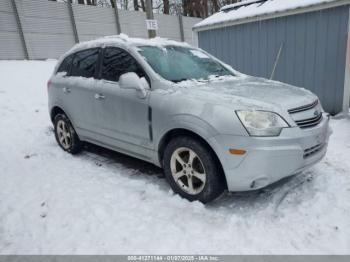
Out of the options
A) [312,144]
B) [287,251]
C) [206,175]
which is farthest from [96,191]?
[312,144]

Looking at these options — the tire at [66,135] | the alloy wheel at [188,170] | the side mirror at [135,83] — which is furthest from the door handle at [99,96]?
the alloy wheel at [188,170]

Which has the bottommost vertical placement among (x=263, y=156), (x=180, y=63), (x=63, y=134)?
(x=63, y=134)

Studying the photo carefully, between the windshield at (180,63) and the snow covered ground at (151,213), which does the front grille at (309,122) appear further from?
the windshield at (180,63)

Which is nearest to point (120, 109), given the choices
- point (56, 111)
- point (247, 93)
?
point (247, 93)

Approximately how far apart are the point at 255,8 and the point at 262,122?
5.94 metres

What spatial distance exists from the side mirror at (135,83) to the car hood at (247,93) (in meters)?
0.40

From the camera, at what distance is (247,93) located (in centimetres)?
304

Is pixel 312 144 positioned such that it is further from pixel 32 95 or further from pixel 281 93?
pixel 32 95

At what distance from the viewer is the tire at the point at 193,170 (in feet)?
9.46

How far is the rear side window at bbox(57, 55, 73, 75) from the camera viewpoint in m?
4.77

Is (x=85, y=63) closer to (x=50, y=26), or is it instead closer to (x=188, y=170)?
(x=188, y=170)

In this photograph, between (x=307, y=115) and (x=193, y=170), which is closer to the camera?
(x=307, y=115)

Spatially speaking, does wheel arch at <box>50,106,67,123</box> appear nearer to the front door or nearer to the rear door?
the rear door

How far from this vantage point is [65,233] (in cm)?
276
